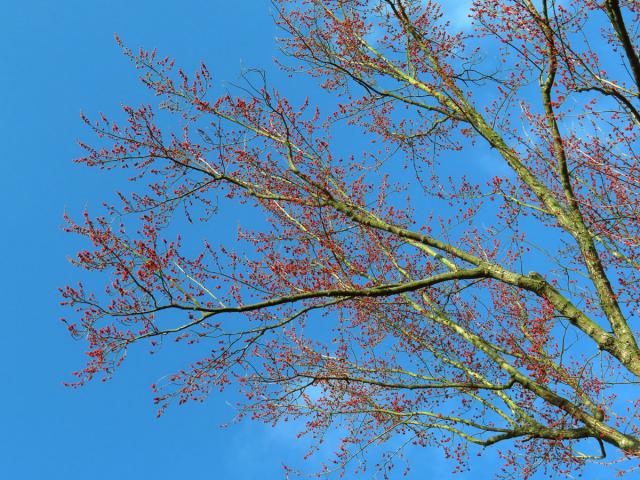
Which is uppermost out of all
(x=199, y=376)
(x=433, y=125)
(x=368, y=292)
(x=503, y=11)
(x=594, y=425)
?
(x=433, y=125)

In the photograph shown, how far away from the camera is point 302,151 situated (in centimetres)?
794

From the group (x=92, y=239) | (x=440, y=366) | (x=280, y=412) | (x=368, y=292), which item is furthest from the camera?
(x=440, y=366)

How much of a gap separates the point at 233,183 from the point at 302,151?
1.24 meters

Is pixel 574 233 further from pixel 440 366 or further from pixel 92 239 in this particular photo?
pixel 92 239

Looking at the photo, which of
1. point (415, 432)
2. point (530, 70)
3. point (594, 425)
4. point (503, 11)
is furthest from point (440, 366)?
point (503, 11)

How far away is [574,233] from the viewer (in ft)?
23.6

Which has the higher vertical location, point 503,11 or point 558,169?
point 503,11

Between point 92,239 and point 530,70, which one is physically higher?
point 530,70

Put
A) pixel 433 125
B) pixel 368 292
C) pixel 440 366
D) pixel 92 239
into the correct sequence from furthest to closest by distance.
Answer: pixel 433 125
pixel 440 366
pixel 368 292
pixel 92 239

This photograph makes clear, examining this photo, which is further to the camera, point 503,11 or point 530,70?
point 530,70

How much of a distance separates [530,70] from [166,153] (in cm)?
523

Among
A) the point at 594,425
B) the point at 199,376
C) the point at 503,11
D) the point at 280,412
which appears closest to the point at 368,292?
the point at 199,376

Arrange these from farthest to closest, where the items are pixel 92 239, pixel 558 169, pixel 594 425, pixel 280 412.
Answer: pixel 280 412 < pixel 558 169 < pixel 594 425 < pixel 92 239

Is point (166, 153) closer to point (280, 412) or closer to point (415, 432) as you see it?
→ point (280, 412)
